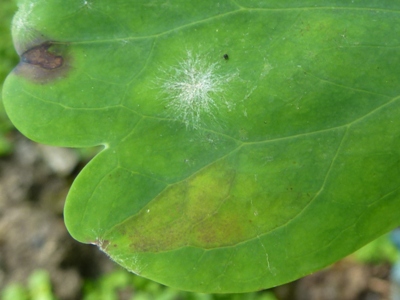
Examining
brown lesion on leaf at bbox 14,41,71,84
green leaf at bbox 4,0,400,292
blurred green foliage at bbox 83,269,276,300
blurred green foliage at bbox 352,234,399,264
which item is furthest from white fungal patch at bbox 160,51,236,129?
blurred green foliage at bbox 352,234,399,264

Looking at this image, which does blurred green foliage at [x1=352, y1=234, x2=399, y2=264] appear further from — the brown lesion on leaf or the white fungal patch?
the brown lesion on leaf

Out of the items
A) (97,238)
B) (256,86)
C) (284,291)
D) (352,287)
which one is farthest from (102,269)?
(256,86)

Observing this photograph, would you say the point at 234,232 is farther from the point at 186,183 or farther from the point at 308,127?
the point at 308,127

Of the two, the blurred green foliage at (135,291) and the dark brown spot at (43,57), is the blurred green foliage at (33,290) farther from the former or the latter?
the dark brown spot at (43,57)

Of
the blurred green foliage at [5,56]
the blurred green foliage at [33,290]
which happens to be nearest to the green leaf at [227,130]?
the blurred green foliage at [33,290]

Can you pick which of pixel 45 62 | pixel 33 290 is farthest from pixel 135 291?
pixel 45 62

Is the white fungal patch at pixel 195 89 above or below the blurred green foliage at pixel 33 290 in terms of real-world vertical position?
above

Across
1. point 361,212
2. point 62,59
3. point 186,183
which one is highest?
point 62,59
